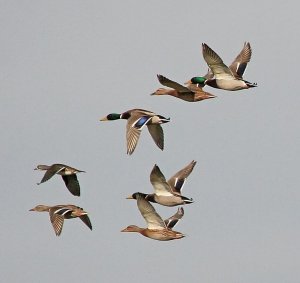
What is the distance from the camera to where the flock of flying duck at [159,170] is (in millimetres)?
46406

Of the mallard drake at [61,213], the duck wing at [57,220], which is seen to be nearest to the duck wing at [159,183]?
the mallard drake at [61,213]

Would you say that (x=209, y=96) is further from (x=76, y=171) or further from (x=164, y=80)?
(x=76, y=171)

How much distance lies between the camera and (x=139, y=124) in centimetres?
4606

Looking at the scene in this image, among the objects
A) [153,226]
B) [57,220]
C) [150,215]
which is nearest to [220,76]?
[150,215]

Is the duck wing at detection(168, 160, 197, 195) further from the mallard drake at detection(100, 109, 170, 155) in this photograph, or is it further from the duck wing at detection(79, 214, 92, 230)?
the duck wing at detection(79, 214, 92, 230)

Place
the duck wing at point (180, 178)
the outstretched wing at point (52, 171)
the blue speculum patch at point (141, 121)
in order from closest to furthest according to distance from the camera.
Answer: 1. the blue speculum patch at point (141, 121)
2. the outstretched wing at point (52, 171)
3. the duck wing at point (180, 178)

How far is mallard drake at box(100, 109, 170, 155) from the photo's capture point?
4508cm

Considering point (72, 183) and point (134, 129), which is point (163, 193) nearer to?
point (134, 129)

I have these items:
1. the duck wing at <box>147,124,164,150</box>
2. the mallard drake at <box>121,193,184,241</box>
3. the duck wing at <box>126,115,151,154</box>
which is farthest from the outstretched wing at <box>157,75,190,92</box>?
the mallard drake at <box>121,193,184,241</box>

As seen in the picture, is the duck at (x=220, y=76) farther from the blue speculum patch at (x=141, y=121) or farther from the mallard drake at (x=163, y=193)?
the mallard drake at (x=163, y=193)

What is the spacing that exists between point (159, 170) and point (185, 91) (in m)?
2.94

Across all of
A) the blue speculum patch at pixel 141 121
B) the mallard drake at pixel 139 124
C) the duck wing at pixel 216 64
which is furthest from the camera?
the duck wing at pixel 216 64

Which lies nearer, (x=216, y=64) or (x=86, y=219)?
(x=216, y=64)

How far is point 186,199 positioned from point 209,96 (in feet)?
10.7
